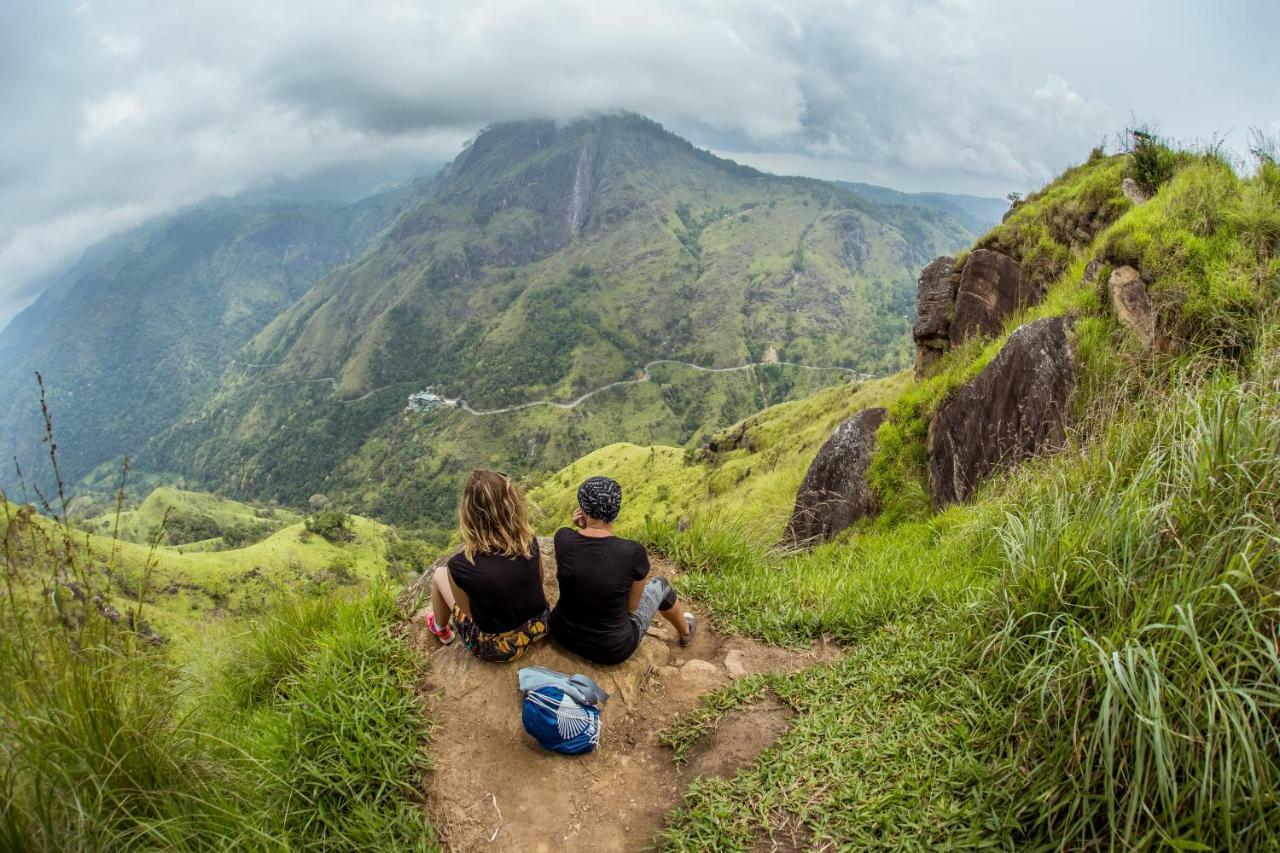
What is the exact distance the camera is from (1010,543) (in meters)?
5.14

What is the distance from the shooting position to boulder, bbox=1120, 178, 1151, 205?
43.0 feet

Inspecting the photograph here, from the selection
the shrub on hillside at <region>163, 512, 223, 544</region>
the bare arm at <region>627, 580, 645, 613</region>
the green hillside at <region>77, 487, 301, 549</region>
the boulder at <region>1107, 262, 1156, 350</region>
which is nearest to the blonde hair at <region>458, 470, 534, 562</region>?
the bare arm at <region>627, 580, 645, 613</region>

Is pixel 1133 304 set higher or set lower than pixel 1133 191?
lower

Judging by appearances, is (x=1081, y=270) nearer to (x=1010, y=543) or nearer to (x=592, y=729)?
(x=1010, y=543)

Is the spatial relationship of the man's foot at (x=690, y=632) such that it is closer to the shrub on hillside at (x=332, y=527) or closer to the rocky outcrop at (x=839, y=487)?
the rocky outcrop at (x=839, y=487)

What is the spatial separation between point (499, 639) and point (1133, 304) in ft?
35.2

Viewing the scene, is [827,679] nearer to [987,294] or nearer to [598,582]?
[598,582]

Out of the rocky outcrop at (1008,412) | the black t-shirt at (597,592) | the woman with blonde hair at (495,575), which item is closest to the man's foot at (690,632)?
the black t-shirt at (597,592)

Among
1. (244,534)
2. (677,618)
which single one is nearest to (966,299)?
(677,618)

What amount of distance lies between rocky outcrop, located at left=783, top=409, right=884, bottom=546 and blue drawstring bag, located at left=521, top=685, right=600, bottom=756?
935 centimetres

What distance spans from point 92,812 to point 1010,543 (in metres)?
6.42

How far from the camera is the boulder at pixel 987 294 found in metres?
15.0

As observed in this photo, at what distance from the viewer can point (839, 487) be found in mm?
14969

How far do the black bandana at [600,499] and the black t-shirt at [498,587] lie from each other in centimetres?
76
